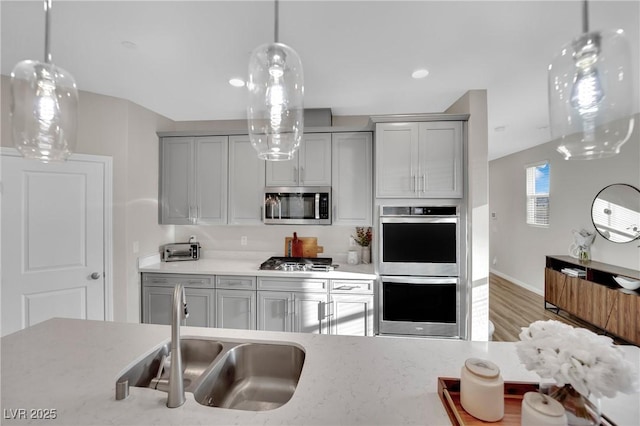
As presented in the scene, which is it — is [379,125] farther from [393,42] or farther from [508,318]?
[508,318]

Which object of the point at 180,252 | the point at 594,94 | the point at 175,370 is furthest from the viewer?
the point at 180,252

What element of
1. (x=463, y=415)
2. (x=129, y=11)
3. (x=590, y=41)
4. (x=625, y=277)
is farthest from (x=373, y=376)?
(x=625, y=277)

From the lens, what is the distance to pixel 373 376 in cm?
103

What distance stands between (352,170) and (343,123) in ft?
2.07

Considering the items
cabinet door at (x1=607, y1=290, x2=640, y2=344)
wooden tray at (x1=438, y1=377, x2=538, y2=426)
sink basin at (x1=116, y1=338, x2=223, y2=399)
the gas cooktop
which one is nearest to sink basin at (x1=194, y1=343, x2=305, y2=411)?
sink basin at (x1=116, y1=338, x2=223, y2=399)

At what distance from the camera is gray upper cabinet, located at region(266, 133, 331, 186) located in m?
2.92

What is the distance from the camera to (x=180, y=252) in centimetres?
320

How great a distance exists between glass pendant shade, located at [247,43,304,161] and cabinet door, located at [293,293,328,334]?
191 cm

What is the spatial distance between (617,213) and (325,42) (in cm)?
411

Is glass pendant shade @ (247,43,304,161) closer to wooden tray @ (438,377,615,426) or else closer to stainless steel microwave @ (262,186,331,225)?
wooden tray @ (438,377,615,426)

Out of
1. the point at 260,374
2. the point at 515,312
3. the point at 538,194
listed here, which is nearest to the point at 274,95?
the point at 260,374

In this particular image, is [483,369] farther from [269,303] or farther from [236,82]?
[236,82]

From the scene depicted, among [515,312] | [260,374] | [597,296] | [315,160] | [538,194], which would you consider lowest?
→ [515,312]

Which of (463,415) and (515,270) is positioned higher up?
(463,415)
